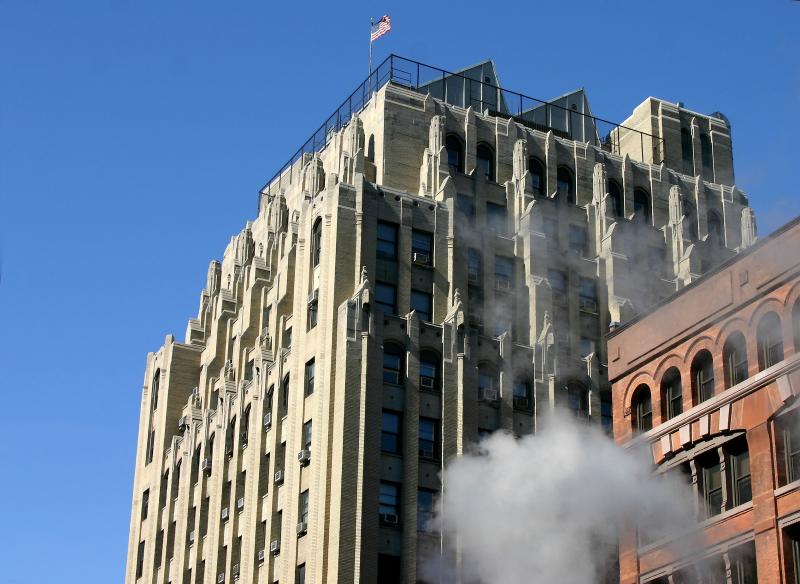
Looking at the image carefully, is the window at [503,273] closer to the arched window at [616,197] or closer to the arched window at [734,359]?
the arched window at [616,197]

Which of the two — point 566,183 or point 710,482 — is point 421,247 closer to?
point 566,183

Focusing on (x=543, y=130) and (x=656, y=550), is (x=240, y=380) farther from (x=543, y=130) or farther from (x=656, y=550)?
(x=656, y=550)

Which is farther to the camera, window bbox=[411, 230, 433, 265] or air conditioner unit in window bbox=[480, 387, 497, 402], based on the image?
window bbox=[411, 230, 433, 265]

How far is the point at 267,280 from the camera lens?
7112 centimetres

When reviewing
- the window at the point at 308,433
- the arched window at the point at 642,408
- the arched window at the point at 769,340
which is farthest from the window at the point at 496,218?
the arched window at the point at 769,340

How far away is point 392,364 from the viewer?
5981 centimetres

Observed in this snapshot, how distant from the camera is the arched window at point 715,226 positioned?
235ft

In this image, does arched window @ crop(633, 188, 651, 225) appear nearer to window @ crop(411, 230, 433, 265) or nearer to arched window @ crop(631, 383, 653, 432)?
window @ crop(411, 230, 433, 265)

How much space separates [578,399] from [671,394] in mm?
19812

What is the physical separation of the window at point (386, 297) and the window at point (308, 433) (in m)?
5.59

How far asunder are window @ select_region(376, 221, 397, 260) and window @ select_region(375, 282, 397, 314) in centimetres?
131

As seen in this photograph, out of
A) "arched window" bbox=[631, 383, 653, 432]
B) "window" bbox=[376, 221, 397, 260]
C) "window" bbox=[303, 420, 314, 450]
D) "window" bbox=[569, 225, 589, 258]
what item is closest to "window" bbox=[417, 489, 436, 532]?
"window" bbox=[303, 420, 314, 450]

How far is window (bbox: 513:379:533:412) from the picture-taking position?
61969 mm

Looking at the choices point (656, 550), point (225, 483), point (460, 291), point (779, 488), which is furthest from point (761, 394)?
point (225, 483)
